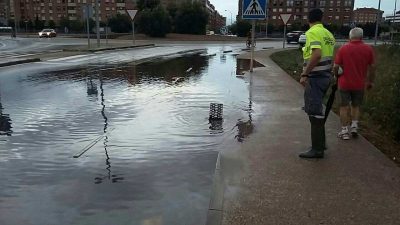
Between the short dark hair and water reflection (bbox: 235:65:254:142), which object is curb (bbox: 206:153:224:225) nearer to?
water reflection (bbox: 235:65:254:142)

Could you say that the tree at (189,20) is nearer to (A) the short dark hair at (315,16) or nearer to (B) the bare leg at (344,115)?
(B) the bare leg at (344,115)

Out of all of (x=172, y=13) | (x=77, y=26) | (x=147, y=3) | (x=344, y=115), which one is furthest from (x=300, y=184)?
(x=77, y=26)

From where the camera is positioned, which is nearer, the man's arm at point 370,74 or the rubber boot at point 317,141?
the rubber boot at point 317,141

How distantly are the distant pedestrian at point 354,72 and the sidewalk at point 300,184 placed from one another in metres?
0.43

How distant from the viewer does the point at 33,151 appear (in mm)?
6176

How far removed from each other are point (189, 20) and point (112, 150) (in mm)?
70519

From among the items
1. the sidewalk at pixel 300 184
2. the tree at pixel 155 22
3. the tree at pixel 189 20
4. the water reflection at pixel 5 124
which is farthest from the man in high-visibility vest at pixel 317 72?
the tree at pixel 189 20

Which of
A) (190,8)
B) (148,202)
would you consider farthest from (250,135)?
(190,8)

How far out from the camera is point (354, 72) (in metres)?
6.49

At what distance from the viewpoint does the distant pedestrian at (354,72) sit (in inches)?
255

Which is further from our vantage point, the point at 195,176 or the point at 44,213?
the point at 195,176

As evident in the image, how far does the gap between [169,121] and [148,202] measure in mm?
3869

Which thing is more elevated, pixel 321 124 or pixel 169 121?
pixel 321 124

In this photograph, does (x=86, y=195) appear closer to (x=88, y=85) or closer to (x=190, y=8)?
(x=88, y=85)
